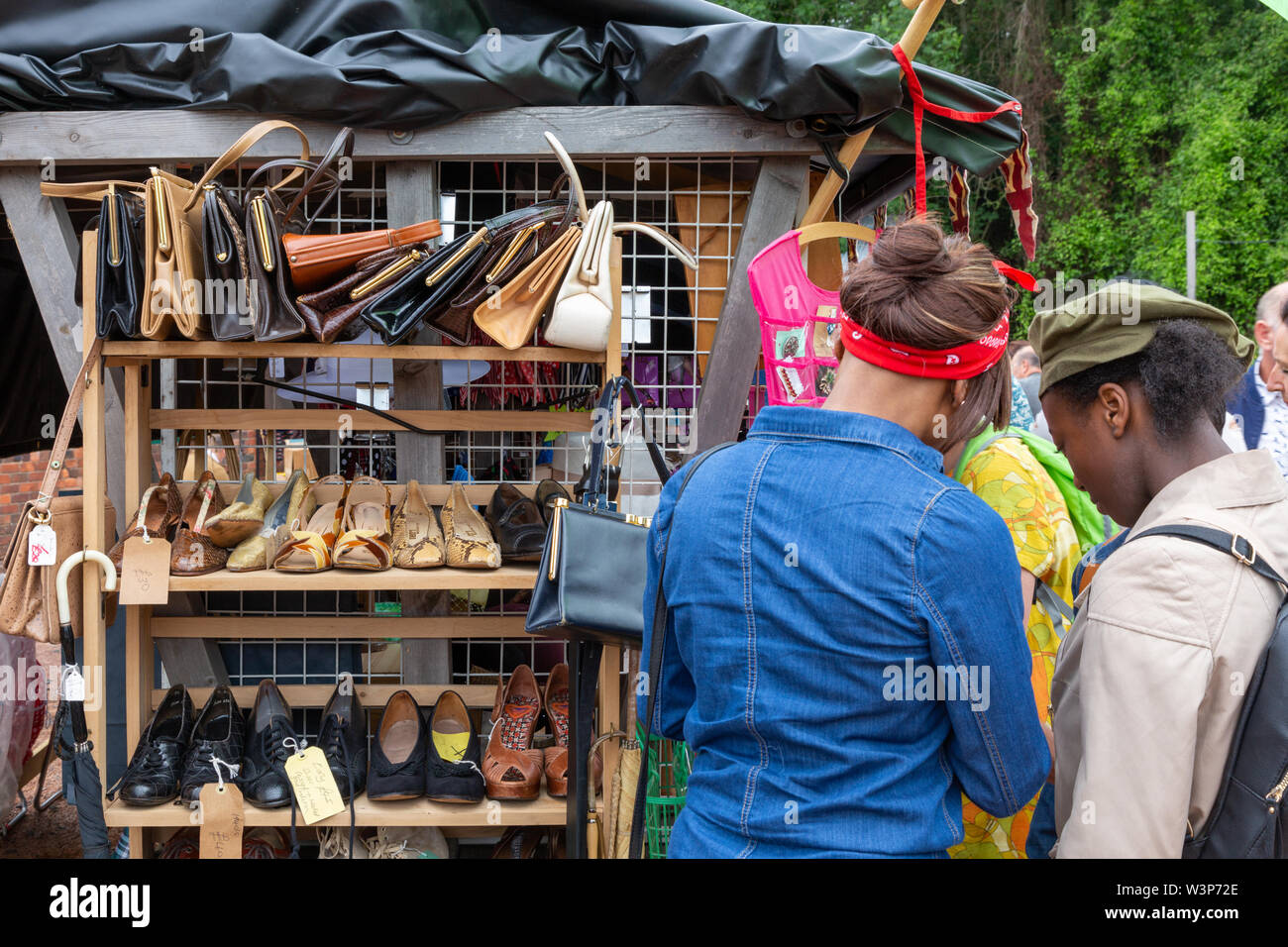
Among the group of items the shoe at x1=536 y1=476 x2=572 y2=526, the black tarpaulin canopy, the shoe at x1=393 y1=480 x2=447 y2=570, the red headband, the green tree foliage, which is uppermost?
the green tree foliage

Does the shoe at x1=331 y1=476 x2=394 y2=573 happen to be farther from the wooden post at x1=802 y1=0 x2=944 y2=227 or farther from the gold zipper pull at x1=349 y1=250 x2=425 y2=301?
the wooden post at x1=802 y1=0 x2=944 y2=227

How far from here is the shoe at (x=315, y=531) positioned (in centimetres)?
254

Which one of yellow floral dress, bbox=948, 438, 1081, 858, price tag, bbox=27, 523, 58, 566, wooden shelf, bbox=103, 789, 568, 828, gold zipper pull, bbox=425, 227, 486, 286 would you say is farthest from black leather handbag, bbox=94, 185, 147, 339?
yellow floral dress, bbox=948, 438, 1081, 858

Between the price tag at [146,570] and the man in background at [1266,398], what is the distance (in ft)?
10.9

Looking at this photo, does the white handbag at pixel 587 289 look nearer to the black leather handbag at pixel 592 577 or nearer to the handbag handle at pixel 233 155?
the black leather handbag at pixel 592 577

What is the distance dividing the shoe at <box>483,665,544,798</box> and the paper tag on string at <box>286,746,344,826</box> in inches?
16.7

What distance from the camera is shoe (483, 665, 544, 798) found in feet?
8.64

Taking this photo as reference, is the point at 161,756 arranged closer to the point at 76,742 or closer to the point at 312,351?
the point at 76,742

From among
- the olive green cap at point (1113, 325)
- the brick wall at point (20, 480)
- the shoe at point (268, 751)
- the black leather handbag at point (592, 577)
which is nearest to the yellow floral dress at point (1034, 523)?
the olive green cap at point (1113, 325)

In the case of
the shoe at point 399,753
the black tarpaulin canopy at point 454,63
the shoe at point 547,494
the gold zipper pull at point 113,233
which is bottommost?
the shoe at point 399,753

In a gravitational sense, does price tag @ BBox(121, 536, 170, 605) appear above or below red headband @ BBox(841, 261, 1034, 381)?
below

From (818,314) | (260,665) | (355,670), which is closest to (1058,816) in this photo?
(818,314)

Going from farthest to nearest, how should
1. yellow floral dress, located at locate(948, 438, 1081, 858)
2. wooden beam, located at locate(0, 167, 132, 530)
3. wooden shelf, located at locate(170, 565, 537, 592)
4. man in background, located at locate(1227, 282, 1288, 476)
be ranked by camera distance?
man in background, located at locate(1227, 282, 1288, 476)
wooden beam, located at locate(0, 167, 132, 530)
wooden shelf, located at locate(170, 565, 537, 592)
yellow floral dress, located at locate(948, 438, 1081, 858)
